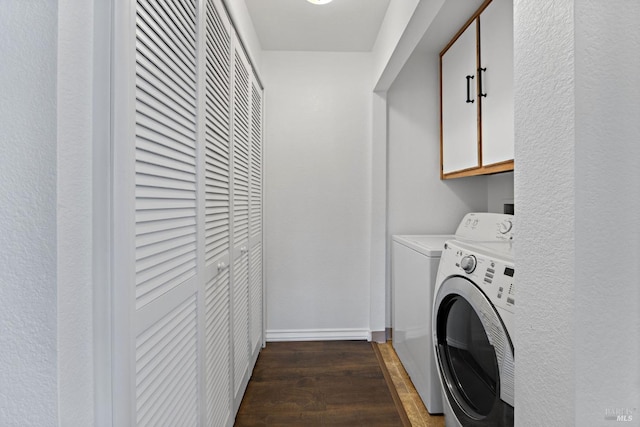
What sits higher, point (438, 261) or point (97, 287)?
point (97, 287)

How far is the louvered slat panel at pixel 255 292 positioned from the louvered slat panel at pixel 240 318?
13 centimetres

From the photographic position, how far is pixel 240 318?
1927 millimetres

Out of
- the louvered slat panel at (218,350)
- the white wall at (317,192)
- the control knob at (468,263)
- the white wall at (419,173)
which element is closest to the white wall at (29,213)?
the louvered slat panel at (218,350)

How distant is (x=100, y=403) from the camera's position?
24.5 inches

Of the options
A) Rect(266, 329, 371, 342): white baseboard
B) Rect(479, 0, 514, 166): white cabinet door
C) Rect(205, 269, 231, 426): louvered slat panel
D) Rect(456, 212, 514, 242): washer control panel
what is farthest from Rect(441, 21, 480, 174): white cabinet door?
Rect(205, 269, 231, 426): louvered slat panel

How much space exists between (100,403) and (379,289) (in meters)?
2.39

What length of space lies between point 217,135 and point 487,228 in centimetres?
163

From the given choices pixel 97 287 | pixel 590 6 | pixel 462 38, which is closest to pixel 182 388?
pixel 97 287

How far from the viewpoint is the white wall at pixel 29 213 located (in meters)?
0.52

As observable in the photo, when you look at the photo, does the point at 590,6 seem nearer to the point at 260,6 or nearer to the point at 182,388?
the point at 182,388

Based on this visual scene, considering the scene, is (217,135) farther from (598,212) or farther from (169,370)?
(598,212)

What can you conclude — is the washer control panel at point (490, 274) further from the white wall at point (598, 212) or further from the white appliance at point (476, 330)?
the white wall at point (598, 212)

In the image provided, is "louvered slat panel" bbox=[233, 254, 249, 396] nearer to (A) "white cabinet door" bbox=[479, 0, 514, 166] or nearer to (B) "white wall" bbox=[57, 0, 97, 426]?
(B) "white wall" bbox=[57, 0, 97, 426]

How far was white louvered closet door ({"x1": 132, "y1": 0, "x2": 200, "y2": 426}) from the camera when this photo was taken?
773mm
